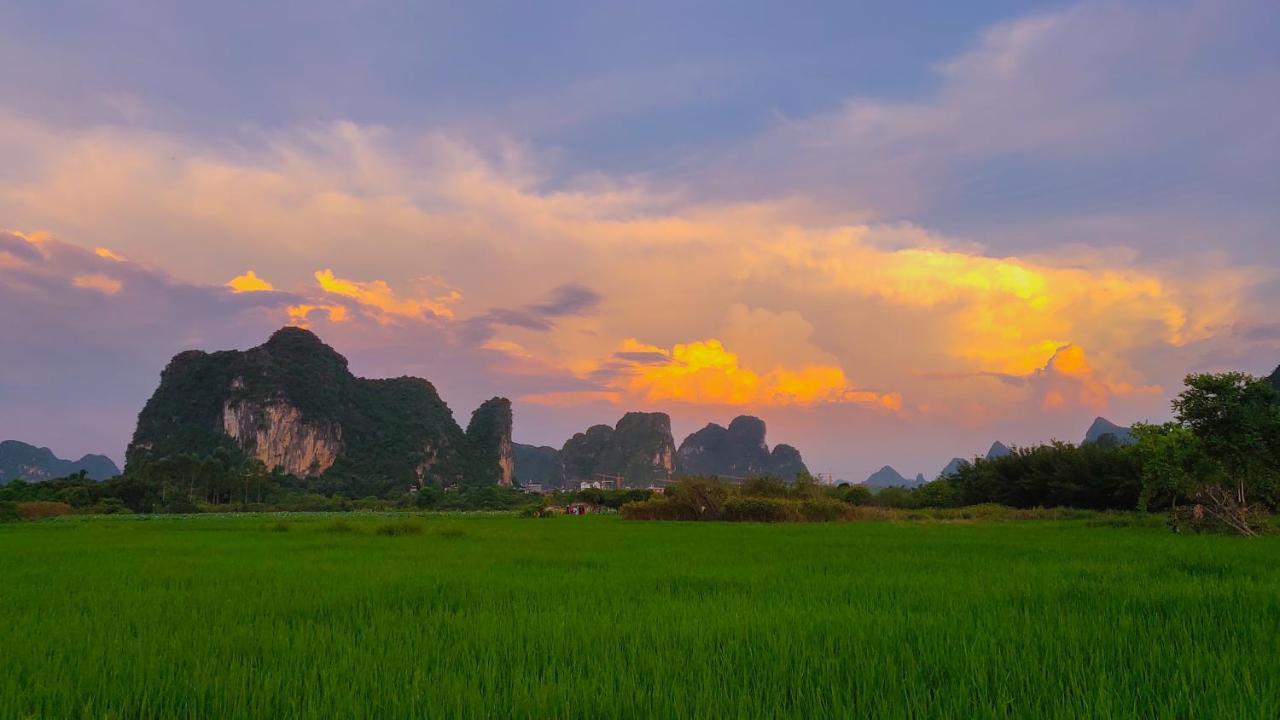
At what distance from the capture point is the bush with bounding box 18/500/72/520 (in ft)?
109

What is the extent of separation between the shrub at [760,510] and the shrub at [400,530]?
11928mm

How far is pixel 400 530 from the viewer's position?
17.2 meters

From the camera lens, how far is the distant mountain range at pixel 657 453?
16000 cm

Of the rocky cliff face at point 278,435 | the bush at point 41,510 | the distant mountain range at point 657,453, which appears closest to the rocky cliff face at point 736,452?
the distant mountain range at point 657,453

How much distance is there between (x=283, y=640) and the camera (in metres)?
3.89

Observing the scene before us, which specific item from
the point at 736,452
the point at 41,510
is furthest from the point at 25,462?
the point at 41,510

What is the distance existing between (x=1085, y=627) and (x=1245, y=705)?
5.07 feet

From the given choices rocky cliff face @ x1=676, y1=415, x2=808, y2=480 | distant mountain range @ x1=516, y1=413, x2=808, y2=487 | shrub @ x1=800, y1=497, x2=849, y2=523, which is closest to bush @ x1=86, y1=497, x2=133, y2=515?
shrub @ x1=800, y1=497, x2=849, y2=523

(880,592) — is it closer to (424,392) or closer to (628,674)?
(628,674)

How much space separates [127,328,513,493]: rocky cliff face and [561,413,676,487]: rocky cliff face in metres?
51.7

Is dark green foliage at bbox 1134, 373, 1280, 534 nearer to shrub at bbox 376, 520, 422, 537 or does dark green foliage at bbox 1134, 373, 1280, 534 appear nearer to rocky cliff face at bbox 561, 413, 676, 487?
shrub at bbox 376, 520, 422, 537

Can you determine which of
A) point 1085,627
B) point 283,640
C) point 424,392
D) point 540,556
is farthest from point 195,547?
point 424,392

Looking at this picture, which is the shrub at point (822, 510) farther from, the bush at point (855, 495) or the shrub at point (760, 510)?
the bush at point (855, 495)

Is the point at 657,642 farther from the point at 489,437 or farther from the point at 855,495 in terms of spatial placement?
the point at 489,437
